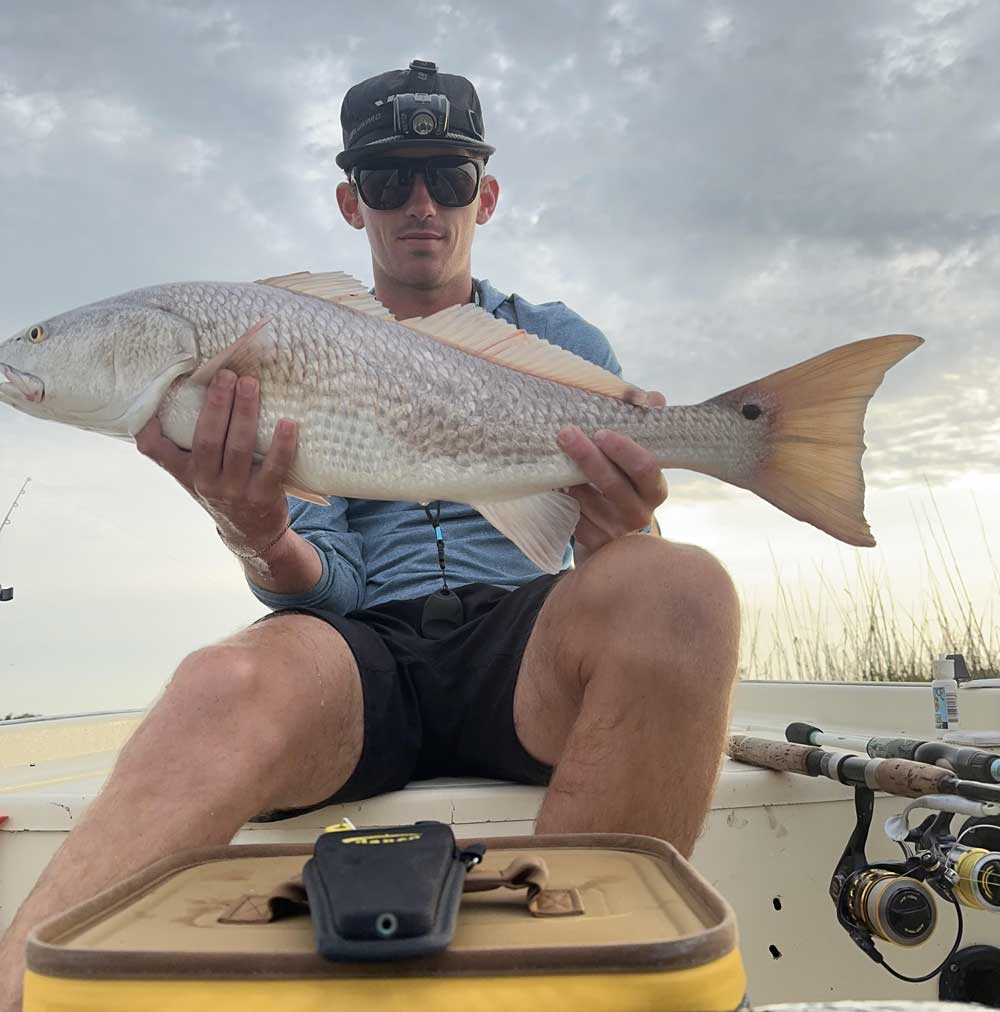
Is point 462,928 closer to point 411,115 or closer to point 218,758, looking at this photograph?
point 218,758

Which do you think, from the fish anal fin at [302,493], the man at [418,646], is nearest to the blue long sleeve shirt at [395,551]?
the man at [418,646]

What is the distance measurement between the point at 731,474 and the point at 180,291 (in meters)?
1.34

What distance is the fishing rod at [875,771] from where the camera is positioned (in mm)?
2082

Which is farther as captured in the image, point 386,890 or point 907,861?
point 907,861

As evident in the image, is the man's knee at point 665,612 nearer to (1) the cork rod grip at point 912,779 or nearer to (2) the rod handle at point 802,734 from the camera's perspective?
(1) the cork rod grip at point 912,779

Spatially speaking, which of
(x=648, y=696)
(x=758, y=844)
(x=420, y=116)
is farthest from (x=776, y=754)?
(x=420, y=116)

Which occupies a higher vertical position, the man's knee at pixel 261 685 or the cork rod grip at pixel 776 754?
the man's knee at pixel 261 685

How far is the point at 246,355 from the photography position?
2.14m

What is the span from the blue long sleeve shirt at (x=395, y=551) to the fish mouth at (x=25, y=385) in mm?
678

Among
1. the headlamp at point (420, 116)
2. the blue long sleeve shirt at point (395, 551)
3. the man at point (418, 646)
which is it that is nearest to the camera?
the man at point (418, 646)

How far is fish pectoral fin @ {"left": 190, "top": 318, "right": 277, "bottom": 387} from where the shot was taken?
2.12 m

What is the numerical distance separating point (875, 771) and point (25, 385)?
7.05ft

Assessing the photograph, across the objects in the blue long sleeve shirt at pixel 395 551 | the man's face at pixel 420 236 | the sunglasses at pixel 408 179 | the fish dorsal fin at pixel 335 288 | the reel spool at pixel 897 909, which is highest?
the sunglasses at pixel 408 179

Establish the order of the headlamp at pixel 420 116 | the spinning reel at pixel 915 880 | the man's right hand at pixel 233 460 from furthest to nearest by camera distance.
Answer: the headlamp at pixel 420 116 < the man's right hand at pixel 233 460 < the spinning reel at pixel 915 880
